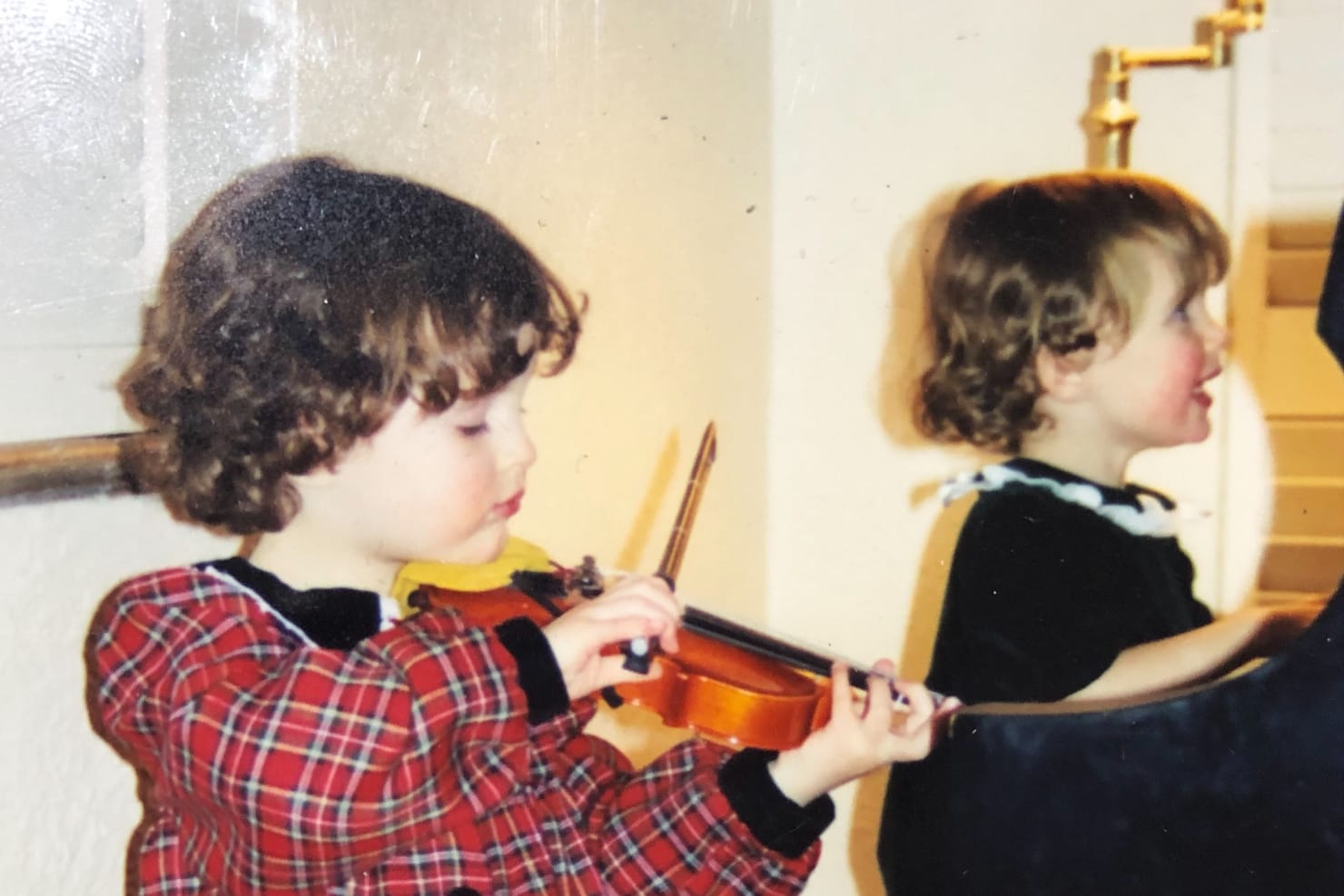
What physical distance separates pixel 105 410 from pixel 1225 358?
0.58m

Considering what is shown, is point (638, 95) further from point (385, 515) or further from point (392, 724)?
point (392, 724)

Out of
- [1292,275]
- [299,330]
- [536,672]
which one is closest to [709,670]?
[536,672]

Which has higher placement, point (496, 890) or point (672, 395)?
point (672, 395)

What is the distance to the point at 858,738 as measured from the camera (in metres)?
0.60

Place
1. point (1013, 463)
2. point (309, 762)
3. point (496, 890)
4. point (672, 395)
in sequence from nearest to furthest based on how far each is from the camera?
point (309, 762) < point (496, 890) < point (1013, 463) < point (672, 395)

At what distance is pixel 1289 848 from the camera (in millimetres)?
487

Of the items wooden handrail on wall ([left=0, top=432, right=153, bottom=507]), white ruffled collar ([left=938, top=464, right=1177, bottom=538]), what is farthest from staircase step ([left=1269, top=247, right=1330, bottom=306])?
wooden handrail on wall ([left=0, top=432, right=153, bottom=507])

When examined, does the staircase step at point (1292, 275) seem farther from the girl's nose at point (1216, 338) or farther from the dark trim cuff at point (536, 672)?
the dark trim cuff at point (536, 672)

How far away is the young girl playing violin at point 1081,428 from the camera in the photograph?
0.60 metres

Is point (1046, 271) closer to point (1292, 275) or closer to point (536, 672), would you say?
point (1292, 275)

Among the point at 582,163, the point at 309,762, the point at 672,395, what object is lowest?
the point at 309,762

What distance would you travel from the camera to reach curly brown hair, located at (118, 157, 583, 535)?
48cm

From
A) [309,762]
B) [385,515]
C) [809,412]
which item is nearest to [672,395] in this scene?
[809,412]

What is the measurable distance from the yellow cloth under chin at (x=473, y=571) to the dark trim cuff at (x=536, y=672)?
0.34ft
